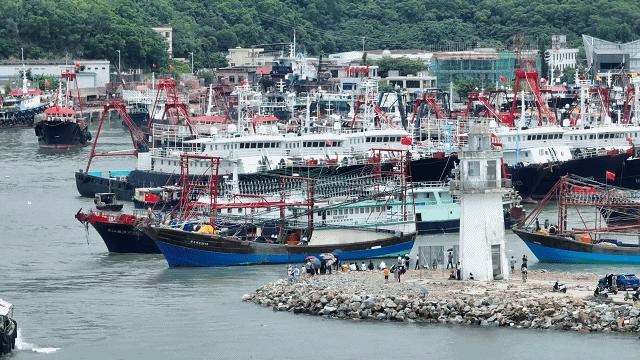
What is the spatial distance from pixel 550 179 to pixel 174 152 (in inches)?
497

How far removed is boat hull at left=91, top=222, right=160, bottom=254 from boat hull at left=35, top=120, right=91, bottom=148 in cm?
4068

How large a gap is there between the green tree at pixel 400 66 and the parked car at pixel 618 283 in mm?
84723

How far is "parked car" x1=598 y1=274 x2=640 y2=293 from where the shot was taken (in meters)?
40.9

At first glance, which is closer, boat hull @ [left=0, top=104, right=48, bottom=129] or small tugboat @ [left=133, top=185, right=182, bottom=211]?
small tugboat @ [left=133, top=185, right=182, bottom=211]

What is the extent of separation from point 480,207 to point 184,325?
21.0 feet

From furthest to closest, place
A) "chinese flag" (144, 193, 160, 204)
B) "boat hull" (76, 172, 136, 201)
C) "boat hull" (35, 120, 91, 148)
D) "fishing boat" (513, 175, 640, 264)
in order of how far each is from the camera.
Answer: "boat hull" (35, 120, 91, 148)
"boat hull" (76, 172, 136, 201)
"chinese flag" (144, 193, 160, 204)
"fishing boat" (513, 175, 640, 264)

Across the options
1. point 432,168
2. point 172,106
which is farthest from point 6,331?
point 172,106

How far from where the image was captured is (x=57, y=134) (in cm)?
9344

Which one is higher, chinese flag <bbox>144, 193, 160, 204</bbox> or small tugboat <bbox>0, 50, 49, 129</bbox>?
small tugboat <bbox>0, 50, 49, 129</bbox>

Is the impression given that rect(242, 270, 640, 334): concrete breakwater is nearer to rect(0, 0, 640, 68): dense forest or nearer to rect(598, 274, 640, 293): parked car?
rect(598, 274, 640, 293): parked car

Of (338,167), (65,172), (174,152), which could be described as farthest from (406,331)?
(65,172)

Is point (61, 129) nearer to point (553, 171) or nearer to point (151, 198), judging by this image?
point (553, 171)

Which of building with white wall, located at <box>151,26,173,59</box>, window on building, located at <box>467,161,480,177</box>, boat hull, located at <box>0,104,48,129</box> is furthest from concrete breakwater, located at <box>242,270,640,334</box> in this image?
building with white wall, located at <box>151,26,173,59</box>

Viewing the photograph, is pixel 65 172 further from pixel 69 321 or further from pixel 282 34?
pixel 282 34
